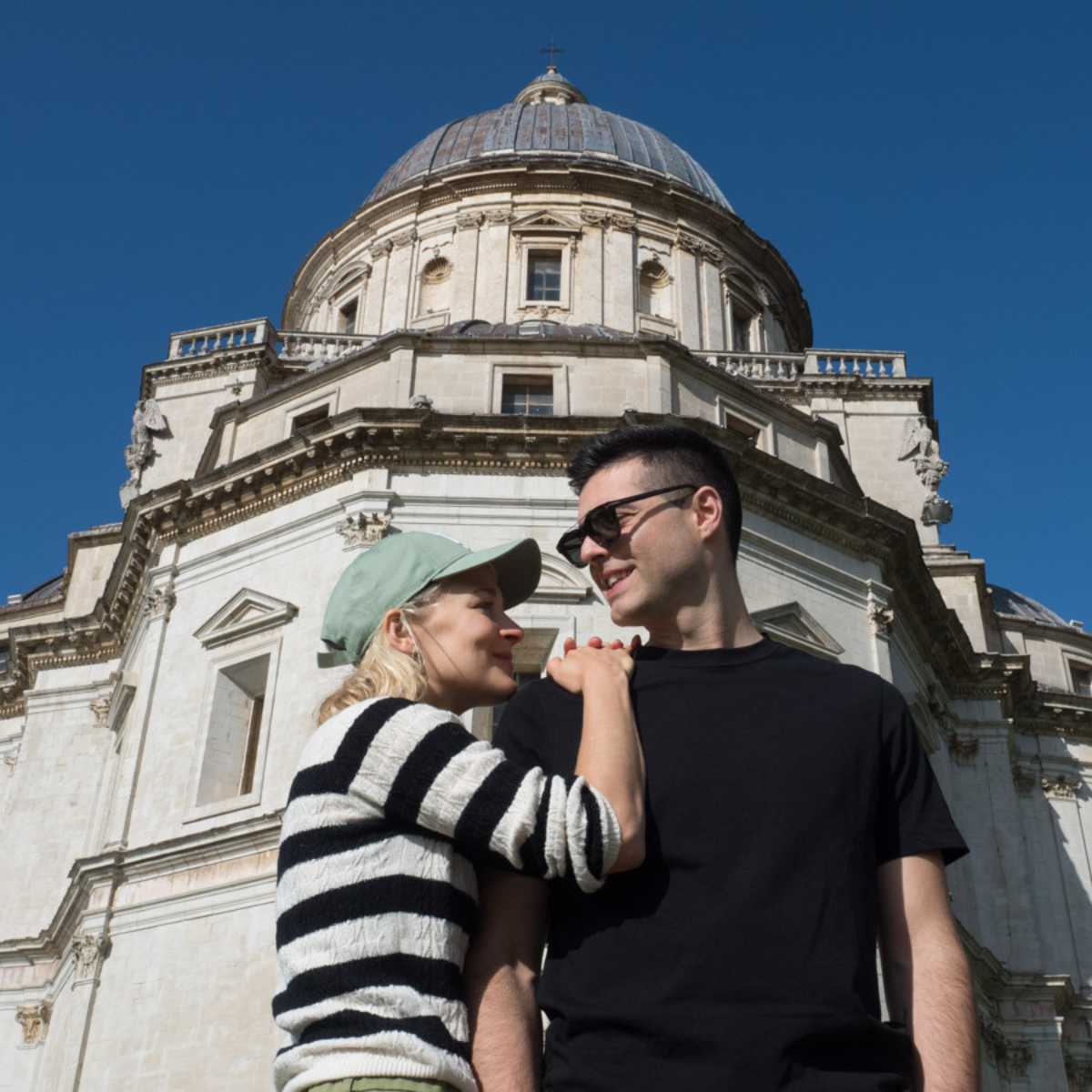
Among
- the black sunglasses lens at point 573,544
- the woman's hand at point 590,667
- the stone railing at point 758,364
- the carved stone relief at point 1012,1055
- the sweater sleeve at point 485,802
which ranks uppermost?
the stone railing at point 758,364

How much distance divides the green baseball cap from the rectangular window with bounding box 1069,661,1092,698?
34.0m

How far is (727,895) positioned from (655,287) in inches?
1424

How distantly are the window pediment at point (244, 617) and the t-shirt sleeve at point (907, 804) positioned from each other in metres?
18.8

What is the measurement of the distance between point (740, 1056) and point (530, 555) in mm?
2009

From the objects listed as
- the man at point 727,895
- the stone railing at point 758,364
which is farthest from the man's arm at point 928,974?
the stone railing at point 758,364

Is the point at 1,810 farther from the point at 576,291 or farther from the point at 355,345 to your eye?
the point at 576,291

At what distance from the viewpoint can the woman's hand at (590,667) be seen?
162 inches

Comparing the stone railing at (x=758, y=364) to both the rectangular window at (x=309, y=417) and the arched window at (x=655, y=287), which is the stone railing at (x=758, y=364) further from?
the rectangular window at (x=309, y=417)

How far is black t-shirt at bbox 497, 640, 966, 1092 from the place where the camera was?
137 inches

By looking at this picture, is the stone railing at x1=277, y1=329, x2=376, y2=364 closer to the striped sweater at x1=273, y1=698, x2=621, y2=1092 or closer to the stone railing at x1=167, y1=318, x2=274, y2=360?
the stone railing at x1=167, y1=318, x2=274, y2=360

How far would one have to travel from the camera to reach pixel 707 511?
4.65 m

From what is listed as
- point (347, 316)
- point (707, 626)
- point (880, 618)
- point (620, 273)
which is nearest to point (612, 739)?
point (707, 626)

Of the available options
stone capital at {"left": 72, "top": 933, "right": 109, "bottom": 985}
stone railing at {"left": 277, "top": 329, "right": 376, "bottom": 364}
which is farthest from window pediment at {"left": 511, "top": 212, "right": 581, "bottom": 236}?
stone capital at {"left": 72, "top": 933, "right": 109, "bottom": 985}

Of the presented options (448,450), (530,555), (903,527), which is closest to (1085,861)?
(903,527)
